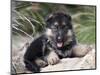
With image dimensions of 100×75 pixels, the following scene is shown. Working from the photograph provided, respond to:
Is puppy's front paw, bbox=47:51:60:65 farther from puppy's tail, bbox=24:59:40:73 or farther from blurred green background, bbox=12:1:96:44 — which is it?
blurred green background, bbox=12:1:96:44

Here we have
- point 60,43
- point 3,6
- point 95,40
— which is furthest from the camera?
point 95,40

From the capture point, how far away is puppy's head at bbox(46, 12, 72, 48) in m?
2.30

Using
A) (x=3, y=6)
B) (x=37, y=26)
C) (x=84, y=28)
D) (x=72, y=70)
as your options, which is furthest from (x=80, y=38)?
(x=3, y=6)

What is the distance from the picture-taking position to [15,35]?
7.06 feet

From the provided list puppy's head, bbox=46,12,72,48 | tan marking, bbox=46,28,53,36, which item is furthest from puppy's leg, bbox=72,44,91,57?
tan marking, bbox=46,28,53,36

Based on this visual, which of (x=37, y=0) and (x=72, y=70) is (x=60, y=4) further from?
(x=72, y=70)

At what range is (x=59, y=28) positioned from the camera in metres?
2.33

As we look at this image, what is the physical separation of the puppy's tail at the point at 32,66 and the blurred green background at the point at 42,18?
11.0 inches

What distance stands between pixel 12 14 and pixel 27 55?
0.48 m

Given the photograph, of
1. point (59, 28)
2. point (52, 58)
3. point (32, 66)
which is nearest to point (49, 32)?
point (59, 28)

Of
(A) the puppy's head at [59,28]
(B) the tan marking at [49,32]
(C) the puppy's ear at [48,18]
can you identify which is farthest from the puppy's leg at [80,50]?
(C) the puppy's ear at [48,18]

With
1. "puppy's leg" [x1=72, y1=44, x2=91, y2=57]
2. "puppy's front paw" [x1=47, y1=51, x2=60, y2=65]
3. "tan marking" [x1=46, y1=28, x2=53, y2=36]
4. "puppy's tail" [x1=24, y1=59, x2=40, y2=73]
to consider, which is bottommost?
"puppy's tail" [x1=24, y1=59, x2=40, y2=73]

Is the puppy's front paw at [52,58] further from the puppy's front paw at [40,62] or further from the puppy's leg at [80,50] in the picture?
the puppy's leg at [80,50]

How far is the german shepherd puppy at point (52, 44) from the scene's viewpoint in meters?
2.22
